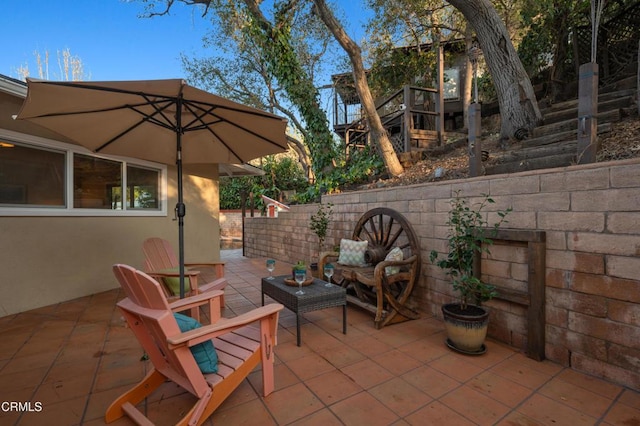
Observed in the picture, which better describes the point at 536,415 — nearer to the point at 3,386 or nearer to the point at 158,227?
the point at 3,386

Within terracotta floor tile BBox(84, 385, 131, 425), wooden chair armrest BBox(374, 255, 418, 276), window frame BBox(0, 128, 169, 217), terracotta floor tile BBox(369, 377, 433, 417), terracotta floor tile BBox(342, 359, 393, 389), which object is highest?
window frame BBox(0, 128, 169, 217)

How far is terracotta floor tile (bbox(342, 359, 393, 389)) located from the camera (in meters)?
1.97

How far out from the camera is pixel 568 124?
337cm

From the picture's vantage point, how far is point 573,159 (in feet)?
8.25

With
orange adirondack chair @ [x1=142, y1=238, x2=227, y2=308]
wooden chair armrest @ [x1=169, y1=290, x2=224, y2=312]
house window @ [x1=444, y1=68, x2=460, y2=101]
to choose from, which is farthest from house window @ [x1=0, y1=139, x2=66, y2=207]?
house window @ [x1=444, y1=68, x2=460, y2=101]

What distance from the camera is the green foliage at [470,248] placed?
2.39 metres

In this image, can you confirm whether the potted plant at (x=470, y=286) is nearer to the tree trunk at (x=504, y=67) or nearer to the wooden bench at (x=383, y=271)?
the wooden bench at (x=383, y=271)

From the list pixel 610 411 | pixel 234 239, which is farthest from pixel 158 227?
pixel 234 239

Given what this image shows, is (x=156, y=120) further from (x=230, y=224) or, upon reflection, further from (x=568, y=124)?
(x=230, y=224)

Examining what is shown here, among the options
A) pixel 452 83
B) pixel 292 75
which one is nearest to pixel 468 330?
pixel 292 75

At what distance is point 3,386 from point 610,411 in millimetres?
3679

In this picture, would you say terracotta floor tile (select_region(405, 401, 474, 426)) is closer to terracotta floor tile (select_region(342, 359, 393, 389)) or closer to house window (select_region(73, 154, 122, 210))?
terracotta floor tile (select_region(342, 359, 393, 389))

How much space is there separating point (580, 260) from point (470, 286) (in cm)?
73

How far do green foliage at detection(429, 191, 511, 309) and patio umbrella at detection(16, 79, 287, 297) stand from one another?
1.82 m
